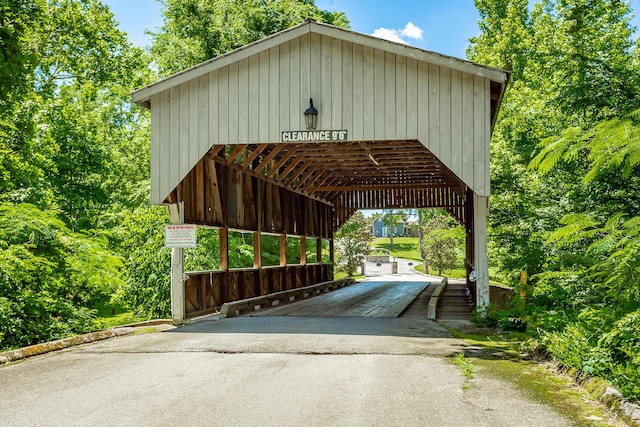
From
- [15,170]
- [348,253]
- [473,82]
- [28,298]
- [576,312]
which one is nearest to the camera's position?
[576,312]

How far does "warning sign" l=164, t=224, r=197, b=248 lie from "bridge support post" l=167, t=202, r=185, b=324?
28cm

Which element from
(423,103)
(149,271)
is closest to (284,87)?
(423,103)

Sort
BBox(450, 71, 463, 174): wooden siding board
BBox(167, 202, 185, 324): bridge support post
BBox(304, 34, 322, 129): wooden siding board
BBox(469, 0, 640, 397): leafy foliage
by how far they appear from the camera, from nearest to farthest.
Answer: BBox(469, 0, 640, 397): leafy foliage < BBox(450, 71, 463, 174): wooden siding board < BBox(304, 34, 322, 129): wooden siding board < BBox(167, 202, 185, 324): bridge support post

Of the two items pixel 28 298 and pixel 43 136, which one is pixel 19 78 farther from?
pixel 43 136

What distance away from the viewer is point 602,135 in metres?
5.09

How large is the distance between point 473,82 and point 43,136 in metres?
11.5

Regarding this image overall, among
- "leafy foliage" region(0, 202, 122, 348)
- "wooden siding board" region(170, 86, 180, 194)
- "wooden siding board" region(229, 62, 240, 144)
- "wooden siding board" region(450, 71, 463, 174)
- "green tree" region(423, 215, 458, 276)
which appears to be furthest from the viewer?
"green tree" region(423, 215, 458, 276)

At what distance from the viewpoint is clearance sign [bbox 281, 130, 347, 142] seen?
10469mm

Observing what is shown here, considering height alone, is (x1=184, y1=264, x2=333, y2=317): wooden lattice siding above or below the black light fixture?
below

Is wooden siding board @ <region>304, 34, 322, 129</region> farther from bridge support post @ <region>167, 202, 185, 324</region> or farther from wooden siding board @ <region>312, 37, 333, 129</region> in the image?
bridge support post @ <region>167, 202, 185, 324</region>

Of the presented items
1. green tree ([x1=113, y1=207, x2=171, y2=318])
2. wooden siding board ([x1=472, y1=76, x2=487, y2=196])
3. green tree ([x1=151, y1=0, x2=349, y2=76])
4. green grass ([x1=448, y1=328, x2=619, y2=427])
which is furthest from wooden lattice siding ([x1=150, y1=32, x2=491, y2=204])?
green tree ([x1=151, y1=0, x2=349, y2=76])

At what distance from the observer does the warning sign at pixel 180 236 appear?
11070 millimetres

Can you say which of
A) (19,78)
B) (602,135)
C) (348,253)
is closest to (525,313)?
(602,135)

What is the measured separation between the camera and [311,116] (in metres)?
10.5
